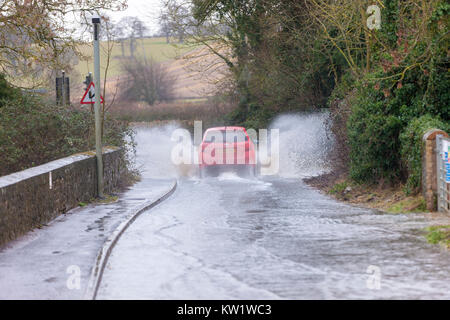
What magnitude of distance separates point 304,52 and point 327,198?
41.3 feet

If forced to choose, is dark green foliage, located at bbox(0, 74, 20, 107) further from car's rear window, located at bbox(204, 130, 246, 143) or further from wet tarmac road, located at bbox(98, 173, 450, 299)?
wet tarmac road, located at bbox(98, 173, 450, 299)

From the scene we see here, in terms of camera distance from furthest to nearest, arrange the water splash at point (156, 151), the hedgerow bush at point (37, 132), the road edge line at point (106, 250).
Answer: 1. the water splash at point (156, 151)
2. the hedgerow bush at point (37, 132)
3. the road edge line at point (106, 250)

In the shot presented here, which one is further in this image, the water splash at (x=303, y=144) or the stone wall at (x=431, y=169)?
the water splash at (x=303, y=144)

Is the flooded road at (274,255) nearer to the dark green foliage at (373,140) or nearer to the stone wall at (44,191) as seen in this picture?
the dark green foliage at (373,140)

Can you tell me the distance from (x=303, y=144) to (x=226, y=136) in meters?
6.63

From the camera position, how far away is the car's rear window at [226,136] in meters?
23.3

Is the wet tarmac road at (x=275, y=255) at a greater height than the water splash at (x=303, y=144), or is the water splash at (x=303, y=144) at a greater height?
the water splash at (x=303, y=144)

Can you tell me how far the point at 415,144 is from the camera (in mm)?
15164

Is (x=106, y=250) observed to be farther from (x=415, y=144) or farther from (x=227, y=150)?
(x=227, y=150)

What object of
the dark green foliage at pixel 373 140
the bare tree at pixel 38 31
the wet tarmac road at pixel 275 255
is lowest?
the wet tarmac road at pixel 275 255

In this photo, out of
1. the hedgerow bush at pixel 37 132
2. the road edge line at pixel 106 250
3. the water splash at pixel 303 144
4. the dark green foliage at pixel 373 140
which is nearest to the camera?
the road edge line at pixel 106 250

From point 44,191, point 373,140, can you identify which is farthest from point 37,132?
point 373,140

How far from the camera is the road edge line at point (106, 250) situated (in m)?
7.93

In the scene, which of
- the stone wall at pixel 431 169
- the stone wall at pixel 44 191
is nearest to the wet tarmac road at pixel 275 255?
the stone wall at pixel 431 169
